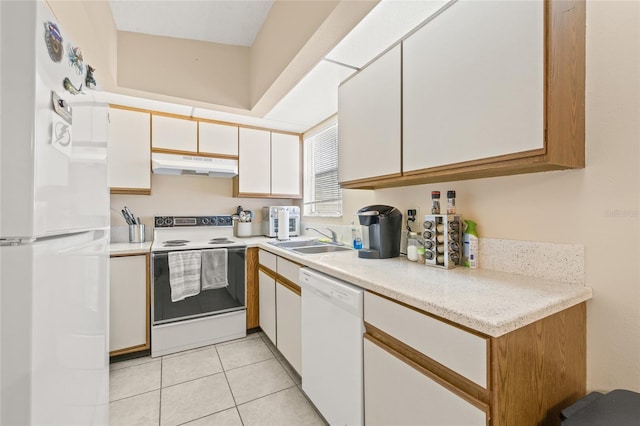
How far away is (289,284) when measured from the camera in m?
1.93

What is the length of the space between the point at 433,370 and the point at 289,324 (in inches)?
49.1

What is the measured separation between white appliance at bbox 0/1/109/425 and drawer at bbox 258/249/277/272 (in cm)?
133

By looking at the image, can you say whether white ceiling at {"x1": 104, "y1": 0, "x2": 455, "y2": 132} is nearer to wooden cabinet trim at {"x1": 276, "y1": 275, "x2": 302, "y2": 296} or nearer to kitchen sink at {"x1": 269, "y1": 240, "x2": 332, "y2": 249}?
kitchen sink at {"x1": 269, "y1": 240, "x2": 332, "y2": 249}

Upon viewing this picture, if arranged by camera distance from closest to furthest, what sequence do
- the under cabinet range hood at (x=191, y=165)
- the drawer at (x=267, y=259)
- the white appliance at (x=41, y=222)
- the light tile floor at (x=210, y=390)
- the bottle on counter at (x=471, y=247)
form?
the white appliance at (x=41, y=222) < the bottle on counter at (x=471, y=247) < the light tile floor at (x=210, y=390) < the drawer at (x=267, y=259) < the under cabinet range hood at (x=191, y=165)

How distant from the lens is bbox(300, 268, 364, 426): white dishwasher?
1198 mm

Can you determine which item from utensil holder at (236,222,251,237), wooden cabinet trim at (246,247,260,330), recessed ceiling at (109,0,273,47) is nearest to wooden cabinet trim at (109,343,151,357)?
wooden cabinet trim at (246,247,260,330)

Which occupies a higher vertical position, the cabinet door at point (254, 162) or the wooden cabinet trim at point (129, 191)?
the cabinet door at point (254, 162)

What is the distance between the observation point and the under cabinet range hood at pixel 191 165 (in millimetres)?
2552

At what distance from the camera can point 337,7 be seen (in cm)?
135

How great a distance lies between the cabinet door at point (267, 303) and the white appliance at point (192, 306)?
18 cm

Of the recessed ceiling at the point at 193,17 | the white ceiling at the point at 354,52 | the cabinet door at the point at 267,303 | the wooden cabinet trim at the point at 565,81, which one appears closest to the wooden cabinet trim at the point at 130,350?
the cabinet door at the point at 267,303

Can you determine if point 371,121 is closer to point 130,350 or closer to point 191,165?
point 191,165

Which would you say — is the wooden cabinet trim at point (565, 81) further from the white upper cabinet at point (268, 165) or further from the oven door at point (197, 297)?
the white upper cabinet at point (268, 165)

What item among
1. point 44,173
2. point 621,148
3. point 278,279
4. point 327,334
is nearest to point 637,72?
point 621,148
